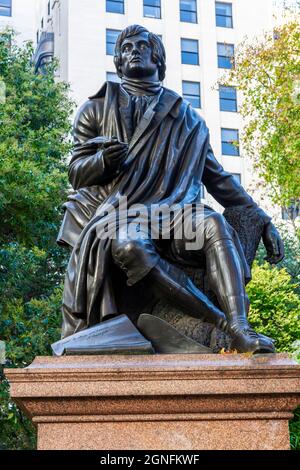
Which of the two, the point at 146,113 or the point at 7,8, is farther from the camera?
the point at 7,8

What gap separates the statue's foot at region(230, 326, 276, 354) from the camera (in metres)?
4.78

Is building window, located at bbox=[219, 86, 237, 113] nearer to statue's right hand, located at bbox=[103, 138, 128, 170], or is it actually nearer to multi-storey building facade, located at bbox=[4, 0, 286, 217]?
multi-storey building facade, located at bbox=[4, 0, 286, 217]

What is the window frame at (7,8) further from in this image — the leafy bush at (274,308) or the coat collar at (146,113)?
the coat collar at (146,113)

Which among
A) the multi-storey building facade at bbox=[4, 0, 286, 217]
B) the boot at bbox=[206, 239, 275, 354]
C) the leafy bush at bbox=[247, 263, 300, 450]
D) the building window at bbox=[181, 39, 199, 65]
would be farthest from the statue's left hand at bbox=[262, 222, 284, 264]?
the building window at bbox=[181, 39, 199, 65]

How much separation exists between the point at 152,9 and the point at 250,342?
34844mm

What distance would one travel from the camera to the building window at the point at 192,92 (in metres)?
37.5

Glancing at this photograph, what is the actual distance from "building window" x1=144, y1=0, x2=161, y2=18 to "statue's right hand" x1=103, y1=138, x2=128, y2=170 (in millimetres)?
33275

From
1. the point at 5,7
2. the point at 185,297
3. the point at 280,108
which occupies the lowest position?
the point at 185,297

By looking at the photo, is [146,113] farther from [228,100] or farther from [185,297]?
[228,100]

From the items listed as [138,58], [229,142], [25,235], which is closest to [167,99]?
[138,58]

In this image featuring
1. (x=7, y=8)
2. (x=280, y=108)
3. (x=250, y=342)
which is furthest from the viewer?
(x=7, y=8)

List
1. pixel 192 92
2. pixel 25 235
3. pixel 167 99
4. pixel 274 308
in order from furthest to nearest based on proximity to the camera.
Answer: pixel 192 92 → pixel 274 308 → pixel 25 235 → pixel 167 99

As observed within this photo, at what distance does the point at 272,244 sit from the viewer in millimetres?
6098
